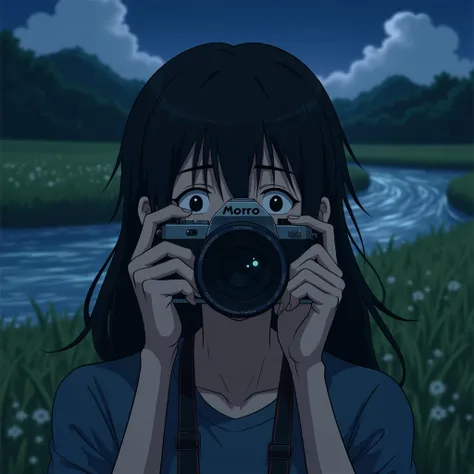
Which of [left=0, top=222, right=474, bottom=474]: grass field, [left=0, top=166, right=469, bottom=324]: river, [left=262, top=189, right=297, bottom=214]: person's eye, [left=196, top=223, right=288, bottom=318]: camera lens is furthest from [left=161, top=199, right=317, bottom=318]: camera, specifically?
[left=0, top=222, right=474, bottom=474]: grass field

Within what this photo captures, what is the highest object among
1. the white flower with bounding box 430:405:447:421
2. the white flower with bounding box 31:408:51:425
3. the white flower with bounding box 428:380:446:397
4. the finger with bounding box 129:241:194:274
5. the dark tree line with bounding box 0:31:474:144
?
the dark tree line with bounding box 0:31:474:144

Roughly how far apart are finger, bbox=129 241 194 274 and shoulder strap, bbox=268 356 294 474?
250 mm

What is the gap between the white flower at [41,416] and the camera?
1.43 m

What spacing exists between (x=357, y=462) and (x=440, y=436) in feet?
1.64

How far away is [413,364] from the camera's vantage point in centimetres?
148

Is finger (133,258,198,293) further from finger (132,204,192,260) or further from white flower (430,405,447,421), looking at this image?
white flower (430,405,447,421)

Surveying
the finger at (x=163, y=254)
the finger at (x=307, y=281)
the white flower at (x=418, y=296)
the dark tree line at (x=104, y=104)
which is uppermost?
the dark tree line at (x=104, y=104)

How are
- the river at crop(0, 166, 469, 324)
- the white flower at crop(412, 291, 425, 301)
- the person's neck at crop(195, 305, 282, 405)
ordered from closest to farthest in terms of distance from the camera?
the person's neck at crop(195, 305, 282, 405) → the river at crop(0, 166, 469, 324) → the white flower at crop(412, 291, 425, 301)

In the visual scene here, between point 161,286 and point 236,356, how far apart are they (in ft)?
0.59

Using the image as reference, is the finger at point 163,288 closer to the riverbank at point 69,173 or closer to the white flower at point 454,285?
the riverbank at point 69,173

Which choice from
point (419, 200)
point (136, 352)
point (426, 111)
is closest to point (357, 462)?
point (136, 352)

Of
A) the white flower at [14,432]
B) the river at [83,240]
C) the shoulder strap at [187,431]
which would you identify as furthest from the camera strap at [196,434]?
the white flower at [14,432]

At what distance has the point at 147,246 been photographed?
98cm

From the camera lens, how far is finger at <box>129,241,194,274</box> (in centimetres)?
95
